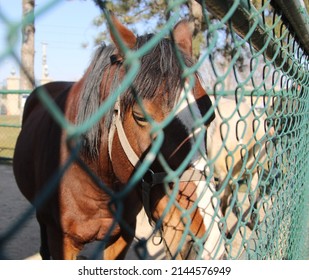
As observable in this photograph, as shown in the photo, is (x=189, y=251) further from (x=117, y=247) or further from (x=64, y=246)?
(x=117, y=247)

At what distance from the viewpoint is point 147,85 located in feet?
3.62

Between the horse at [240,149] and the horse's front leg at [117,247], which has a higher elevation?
the horse at [240,149]

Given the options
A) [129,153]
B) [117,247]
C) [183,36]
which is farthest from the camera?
[117,247]

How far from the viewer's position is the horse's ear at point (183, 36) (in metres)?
1.62

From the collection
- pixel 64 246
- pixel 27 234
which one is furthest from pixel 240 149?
pixel 27 234

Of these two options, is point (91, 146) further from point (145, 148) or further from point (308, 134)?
point (308, 134)

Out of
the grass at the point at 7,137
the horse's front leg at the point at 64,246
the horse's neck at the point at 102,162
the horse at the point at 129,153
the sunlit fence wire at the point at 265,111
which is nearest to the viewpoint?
the sunlit fence wire at the point at 265,111

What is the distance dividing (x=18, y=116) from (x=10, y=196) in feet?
12.2

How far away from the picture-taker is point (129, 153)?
4.07ft

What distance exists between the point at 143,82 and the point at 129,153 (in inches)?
11.2

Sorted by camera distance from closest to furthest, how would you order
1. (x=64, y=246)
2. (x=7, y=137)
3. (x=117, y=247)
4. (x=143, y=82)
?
(x=143, y=82) → (x=64, y=246) → (x=117, y=247) → (x=7, y=137)

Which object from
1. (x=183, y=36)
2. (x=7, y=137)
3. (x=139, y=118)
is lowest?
(x=7, y=137)

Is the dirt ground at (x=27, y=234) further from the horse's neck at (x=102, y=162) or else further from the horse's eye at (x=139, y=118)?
the horse's eye at (x=139, y=118)

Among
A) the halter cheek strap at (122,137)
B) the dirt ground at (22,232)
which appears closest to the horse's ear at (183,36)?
the halter cheek strap at (122,137)
